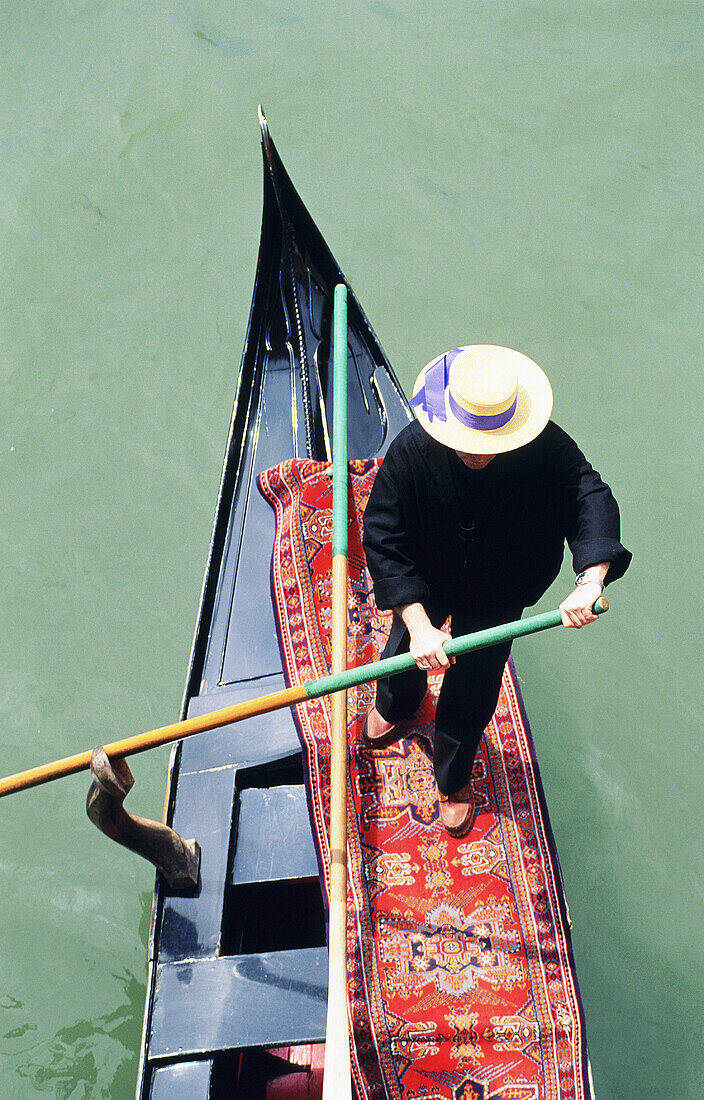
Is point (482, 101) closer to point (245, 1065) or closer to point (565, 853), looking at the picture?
point (565, 853)

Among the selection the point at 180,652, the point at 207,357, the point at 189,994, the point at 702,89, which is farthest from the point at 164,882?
the point at 702,89

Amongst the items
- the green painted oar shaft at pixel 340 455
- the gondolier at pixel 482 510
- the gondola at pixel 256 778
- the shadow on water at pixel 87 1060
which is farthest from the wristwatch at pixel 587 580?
the shadow on water at pixel 87 1060

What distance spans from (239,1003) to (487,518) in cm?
132

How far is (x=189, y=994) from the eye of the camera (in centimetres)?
223

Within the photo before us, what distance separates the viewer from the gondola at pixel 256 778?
2.21 metres

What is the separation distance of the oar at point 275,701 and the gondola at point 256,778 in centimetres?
58

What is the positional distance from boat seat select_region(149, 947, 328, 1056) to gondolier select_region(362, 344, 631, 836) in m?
0.86

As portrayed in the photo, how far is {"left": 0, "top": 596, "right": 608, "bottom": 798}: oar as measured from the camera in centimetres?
193

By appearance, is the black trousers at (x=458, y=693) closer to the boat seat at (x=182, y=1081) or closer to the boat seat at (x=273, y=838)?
the boat seat at (x=273, y=838)

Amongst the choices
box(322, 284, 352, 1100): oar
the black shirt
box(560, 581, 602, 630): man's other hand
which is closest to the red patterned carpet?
box(322, 284, 352, 1100): oar

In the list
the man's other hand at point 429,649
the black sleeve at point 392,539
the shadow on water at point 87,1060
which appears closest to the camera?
the man's other hand at point 429,649

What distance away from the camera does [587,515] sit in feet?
6.43

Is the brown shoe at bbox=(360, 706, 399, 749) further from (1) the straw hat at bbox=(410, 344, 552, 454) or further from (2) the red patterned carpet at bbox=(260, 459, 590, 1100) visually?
(1) the straw hat at bbox=(410, 344, 552, 454)

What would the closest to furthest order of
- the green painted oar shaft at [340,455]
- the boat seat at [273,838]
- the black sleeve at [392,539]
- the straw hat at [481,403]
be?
the straw hat at [481,403], the black sleeve at [392,539], the boat seat at [273,838], the green painted oar shaft at [340,455]
